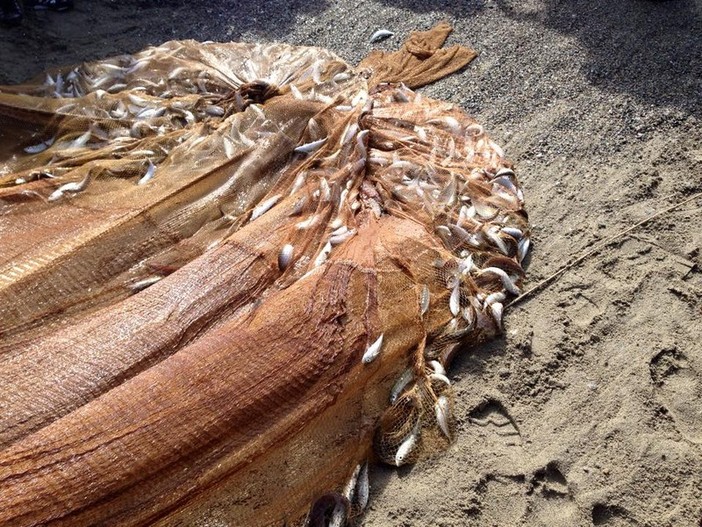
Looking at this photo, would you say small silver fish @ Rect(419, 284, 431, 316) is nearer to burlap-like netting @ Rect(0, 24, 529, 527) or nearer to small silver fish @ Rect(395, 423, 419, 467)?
burlap-like netting @ Rect(0, 24, 529, 527)

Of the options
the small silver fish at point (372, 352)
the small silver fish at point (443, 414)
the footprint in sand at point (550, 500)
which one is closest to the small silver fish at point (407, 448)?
the small silver fish at point (443, 414)

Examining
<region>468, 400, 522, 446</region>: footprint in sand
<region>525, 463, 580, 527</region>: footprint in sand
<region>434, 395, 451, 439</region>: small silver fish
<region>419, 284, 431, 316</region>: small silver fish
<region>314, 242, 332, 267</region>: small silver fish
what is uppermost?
<region>314, 242, 332, 267</region>: small silver fish

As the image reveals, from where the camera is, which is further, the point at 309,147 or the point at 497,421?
the point at 309,147

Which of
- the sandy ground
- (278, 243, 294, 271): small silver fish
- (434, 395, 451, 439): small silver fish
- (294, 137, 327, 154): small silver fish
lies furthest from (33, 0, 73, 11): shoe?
(434, 395, 451, 439): small silver fish

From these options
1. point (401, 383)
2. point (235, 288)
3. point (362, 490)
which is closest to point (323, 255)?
point (235, 288)

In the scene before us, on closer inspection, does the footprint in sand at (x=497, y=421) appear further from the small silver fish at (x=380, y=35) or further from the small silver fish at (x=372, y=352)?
the small silver fish at (x=380, y=35)

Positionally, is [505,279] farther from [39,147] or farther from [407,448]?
[39,147]
